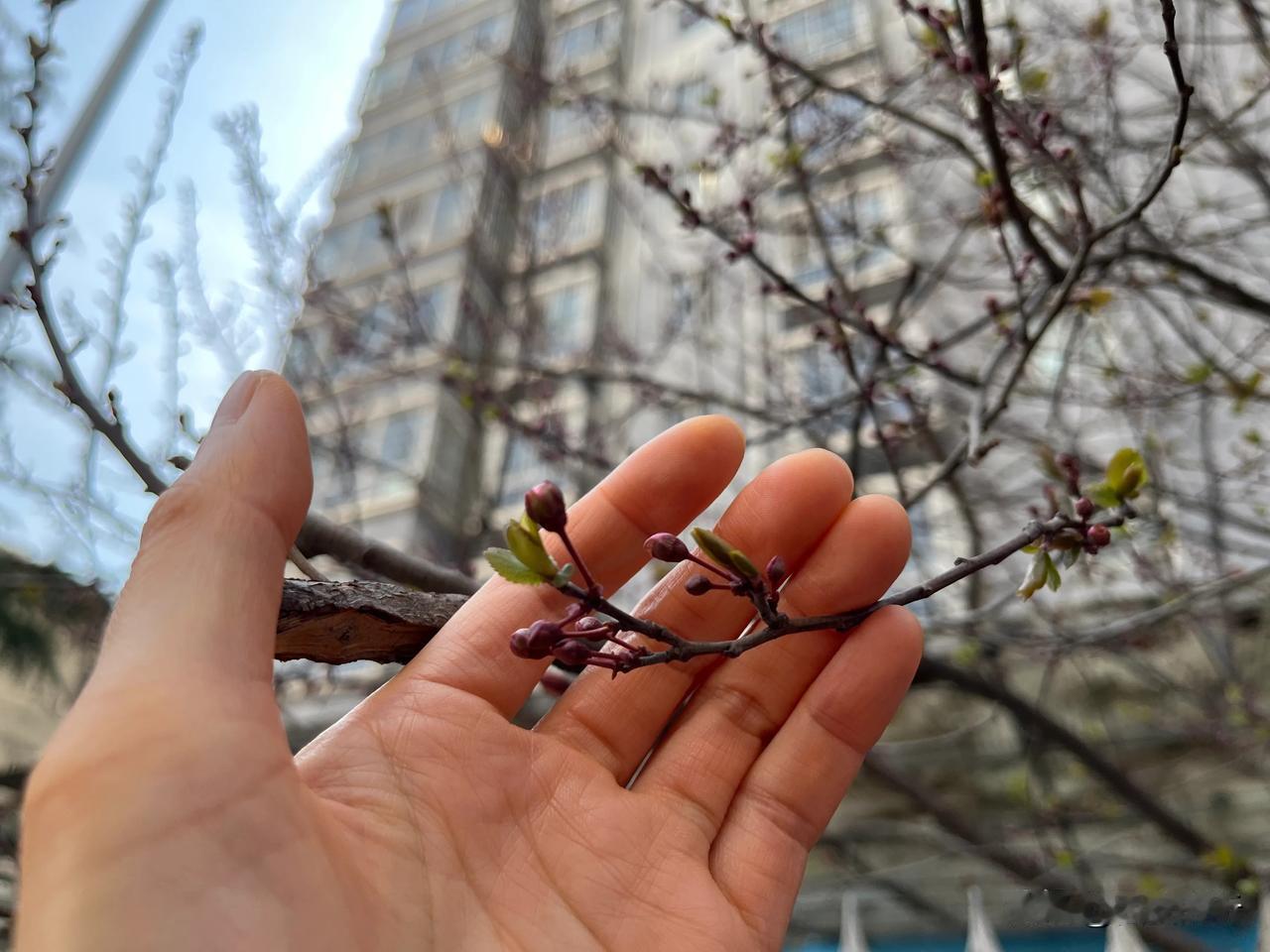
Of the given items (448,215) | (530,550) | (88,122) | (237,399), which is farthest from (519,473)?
(530,550)

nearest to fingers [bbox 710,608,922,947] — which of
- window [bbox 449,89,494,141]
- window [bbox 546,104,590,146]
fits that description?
window [bbox 546,104,590,146]

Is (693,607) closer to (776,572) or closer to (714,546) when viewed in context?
(776,572)

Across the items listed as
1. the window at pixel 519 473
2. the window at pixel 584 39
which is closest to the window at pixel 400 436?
the window at pixel 519 473

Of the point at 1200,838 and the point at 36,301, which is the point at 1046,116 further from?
the point at 1200,838

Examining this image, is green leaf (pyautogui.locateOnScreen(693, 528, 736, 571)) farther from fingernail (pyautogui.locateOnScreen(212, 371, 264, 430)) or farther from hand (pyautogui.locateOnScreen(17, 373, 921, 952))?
fingernail (pyautogui.locateOnScreen(212, 371, 264, 430))

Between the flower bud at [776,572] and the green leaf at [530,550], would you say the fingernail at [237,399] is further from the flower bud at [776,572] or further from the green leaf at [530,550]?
the flower bud at [776,572]

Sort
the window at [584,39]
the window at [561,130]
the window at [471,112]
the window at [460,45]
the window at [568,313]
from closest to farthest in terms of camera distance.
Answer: the window at [568,313]
the window at [584,39]
the window at [561,130]
the window at [471,112]
the window at [460,45]
